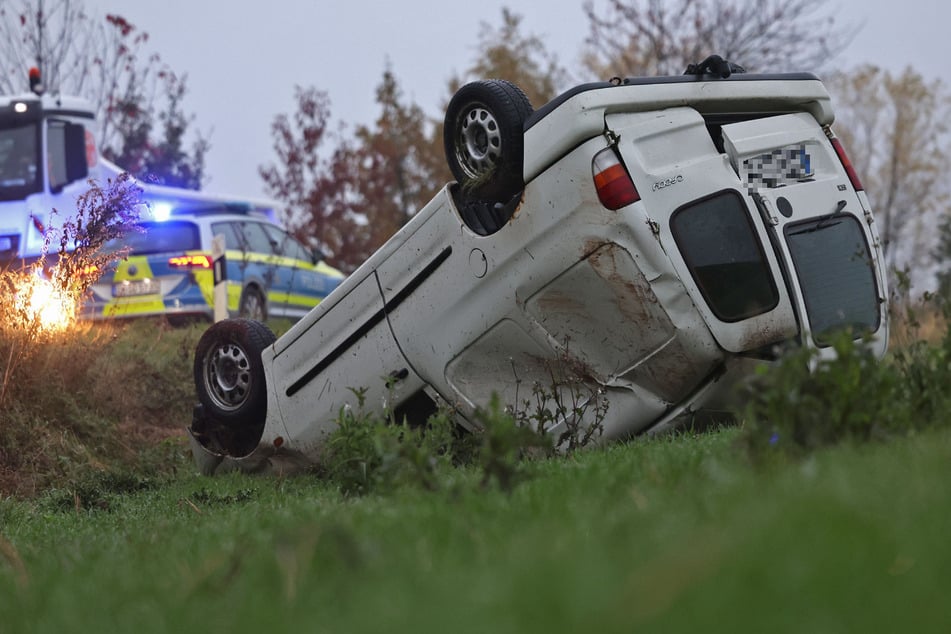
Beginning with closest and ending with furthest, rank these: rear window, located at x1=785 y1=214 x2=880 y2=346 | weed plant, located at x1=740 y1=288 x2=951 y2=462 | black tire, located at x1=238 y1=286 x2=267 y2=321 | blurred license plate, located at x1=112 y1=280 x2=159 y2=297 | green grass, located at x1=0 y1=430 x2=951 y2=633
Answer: green grass, located at x1=0 y1=430 x2=951 y2=633 → weed plant, located at x1=740 y1=288 x2=951 y2=462 → rear window, located at x1=785 y1=214 x2=880 y2=346 → blurred license plate, located at x1=112 y1=280 x2=159 y2=297 → black tire, located at x1=238 y1=286 x2=267 y2=321

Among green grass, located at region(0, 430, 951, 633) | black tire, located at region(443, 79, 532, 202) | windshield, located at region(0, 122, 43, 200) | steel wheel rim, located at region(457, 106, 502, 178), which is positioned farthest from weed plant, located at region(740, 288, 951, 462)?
windshield, located at region(0, 122, 43, 200)

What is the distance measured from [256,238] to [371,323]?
1081 centimetres

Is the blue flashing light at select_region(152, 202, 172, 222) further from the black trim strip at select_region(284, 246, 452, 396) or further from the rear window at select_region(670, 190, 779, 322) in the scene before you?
the rear window at select_region(670, 190, 779, 322)

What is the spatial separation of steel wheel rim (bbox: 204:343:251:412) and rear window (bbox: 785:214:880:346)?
13.0ft

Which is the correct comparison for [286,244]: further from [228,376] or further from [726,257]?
[726,257]

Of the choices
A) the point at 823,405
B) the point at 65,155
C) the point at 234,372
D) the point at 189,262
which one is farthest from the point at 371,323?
the point at 65,155

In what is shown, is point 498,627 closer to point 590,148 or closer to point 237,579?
point 237,579

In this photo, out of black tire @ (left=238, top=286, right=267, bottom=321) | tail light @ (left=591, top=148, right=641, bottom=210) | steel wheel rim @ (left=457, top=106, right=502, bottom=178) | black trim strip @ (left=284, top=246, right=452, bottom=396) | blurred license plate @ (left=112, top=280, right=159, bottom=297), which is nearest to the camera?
tail light @ (left=591, top=148, right=641, bottom=210)

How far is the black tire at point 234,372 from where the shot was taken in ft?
29.9

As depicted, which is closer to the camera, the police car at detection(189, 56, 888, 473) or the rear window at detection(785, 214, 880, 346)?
the police car at detection(189, 56, 888, 473)

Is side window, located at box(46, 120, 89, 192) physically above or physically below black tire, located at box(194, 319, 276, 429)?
above

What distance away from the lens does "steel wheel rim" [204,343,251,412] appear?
9.27 metres

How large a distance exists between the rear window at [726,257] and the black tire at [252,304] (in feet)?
37.8

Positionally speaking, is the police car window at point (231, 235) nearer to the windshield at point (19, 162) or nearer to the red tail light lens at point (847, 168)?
the windshield at point (19, 162)
